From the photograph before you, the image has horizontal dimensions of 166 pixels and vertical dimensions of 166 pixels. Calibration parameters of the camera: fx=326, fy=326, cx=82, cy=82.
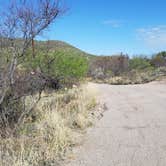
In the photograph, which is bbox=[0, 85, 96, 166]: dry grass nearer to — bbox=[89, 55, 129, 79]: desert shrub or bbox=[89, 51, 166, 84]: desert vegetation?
bbox=[89, 51, 166, 84]: desert vegetation

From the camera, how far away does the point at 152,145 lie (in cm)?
735

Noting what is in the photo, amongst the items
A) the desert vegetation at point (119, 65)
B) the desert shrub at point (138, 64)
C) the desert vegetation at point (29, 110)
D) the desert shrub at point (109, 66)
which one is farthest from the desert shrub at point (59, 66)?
the desert shrub at point (138, 64)

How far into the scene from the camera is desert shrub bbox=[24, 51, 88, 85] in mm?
10317

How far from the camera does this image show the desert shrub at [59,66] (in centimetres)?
1032

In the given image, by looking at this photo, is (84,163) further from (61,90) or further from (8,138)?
(61,90)

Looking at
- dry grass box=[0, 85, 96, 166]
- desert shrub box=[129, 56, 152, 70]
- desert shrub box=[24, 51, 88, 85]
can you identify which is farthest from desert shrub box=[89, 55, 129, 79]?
dry grass box=[0, 85, 96, 166]

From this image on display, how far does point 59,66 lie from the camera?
1842 centimetres

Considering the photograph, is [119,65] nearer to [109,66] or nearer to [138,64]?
[109,66]

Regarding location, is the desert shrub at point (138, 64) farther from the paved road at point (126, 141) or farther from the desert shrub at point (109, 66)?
the paved road at point (126, 141)

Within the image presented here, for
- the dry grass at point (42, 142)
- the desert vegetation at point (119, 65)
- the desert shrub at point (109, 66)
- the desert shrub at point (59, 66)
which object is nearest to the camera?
the dry grass at point (42, 142)

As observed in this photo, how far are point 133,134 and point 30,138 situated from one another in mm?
2675

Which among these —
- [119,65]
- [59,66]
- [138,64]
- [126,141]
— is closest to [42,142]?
[126,141]

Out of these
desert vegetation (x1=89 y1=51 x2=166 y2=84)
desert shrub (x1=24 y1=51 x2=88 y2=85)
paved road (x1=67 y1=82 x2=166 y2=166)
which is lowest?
paved road (x1=67 y1=82 x2=166 y2=166)

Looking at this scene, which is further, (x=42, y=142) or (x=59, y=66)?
(x=59, y=66)
